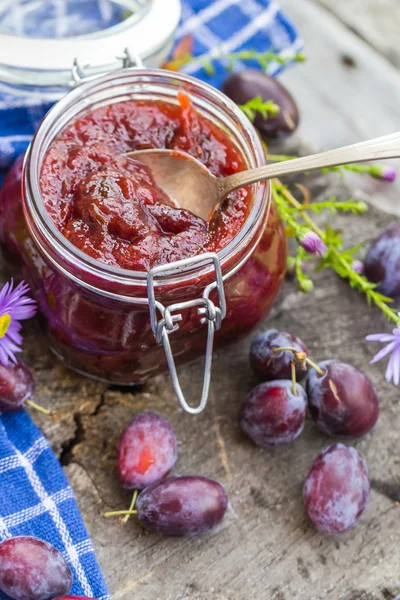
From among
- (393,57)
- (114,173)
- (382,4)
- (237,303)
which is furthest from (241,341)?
(382,4)

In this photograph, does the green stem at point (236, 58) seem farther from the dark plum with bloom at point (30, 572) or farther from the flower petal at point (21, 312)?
the dark plum with bloom at point (30, 572)

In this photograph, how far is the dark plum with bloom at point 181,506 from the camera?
4.27ft

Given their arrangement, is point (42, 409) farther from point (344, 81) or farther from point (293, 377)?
point (344, 81)

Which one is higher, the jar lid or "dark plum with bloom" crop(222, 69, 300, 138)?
the jar lid

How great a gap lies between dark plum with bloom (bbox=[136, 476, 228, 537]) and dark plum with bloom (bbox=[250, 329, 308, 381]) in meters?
0.25

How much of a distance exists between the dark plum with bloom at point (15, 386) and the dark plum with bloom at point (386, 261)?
747mm

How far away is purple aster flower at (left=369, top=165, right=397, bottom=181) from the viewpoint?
169cm

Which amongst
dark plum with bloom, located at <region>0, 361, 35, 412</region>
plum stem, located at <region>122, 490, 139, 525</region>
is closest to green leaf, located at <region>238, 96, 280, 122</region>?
dark plum with bloom, located at <region>0, 361, 35, 412</region>

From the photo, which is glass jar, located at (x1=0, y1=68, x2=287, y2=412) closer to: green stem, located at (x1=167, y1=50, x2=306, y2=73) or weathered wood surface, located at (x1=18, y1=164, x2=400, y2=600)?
weathered wood surface, located at (x1=18, y1=164, x2=400, y2=600)

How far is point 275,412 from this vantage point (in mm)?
1381

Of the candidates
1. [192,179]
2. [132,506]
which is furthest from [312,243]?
[132,506]

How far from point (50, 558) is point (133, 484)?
21cm

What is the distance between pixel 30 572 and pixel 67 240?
0.53 metres

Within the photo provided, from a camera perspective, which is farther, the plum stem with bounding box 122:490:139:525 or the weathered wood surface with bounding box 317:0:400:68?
the weathered wood surface with bounding box 317:0:400:68
